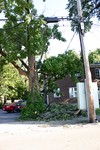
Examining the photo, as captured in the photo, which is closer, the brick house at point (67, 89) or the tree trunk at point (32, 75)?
the tree trunk at point (32, 75)

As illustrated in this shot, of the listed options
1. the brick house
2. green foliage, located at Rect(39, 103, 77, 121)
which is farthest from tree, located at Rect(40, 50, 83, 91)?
the brick house

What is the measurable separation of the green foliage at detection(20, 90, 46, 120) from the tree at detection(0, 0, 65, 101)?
620 millimetres

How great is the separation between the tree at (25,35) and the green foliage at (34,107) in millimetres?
620

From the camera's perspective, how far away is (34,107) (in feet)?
80.0

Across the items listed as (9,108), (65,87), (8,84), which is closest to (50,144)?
(9,108)

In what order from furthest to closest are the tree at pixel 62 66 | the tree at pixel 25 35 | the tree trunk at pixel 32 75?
1. the tree trunk at pixel 32 75
2. the tree at pixel 62 66
3. the tree at pixel 25 35

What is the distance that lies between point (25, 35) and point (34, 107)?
5.67 m

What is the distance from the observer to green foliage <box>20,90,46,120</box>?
2384 centimetres

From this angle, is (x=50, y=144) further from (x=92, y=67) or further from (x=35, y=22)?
(x=92, y=67)

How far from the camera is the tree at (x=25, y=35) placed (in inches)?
936

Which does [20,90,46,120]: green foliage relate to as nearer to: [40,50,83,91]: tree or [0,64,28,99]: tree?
[40,50,83,91]: tree

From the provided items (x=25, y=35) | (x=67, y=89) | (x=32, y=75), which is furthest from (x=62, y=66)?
(x=67, y=89)

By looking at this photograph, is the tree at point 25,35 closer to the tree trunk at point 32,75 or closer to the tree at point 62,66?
the tree trunk at point 32,75

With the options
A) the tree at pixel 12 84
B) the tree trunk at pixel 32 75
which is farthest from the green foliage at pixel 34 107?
the tree at pixel 12 84
